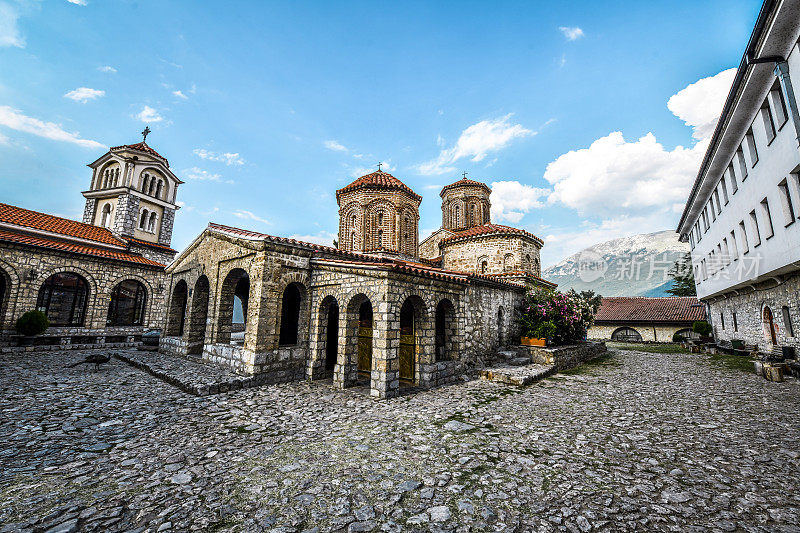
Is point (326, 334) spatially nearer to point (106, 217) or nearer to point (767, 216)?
point (767, 216)

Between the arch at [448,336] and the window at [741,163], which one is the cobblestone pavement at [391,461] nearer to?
the arch at [448,336]

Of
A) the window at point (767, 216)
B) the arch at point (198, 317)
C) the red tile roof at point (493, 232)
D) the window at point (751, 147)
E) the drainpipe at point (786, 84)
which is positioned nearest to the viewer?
the drainpipe at point (786, 84)

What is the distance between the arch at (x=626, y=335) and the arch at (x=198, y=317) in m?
33.6

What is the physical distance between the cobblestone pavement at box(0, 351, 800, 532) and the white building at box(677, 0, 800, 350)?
6.07m

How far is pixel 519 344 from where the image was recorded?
555 inches

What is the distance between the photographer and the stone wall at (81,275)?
43.6ft

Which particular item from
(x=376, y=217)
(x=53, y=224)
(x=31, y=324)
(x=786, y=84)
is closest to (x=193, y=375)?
(x=31, y=324)

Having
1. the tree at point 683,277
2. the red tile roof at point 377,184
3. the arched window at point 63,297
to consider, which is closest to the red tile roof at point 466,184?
the red tile roof at point 377,184

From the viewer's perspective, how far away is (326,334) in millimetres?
9883

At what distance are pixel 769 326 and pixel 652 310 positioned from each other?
57.4 feet

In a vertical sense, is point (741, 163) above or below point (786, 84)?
below

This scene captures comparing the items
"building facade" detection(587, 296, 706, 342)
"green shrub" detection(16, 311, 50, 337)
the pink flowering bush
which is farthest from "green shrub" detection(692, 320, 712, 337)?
"green shrub" detection(16, 311, 50, 337)

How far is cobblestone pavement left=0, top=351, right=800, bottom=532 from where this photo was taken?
331cm

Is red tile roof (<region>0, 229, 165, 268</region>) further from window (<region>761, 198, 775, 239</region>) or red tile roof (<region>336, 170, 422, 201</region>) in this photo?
window (<region>761, 198, 775, 239</region>)
